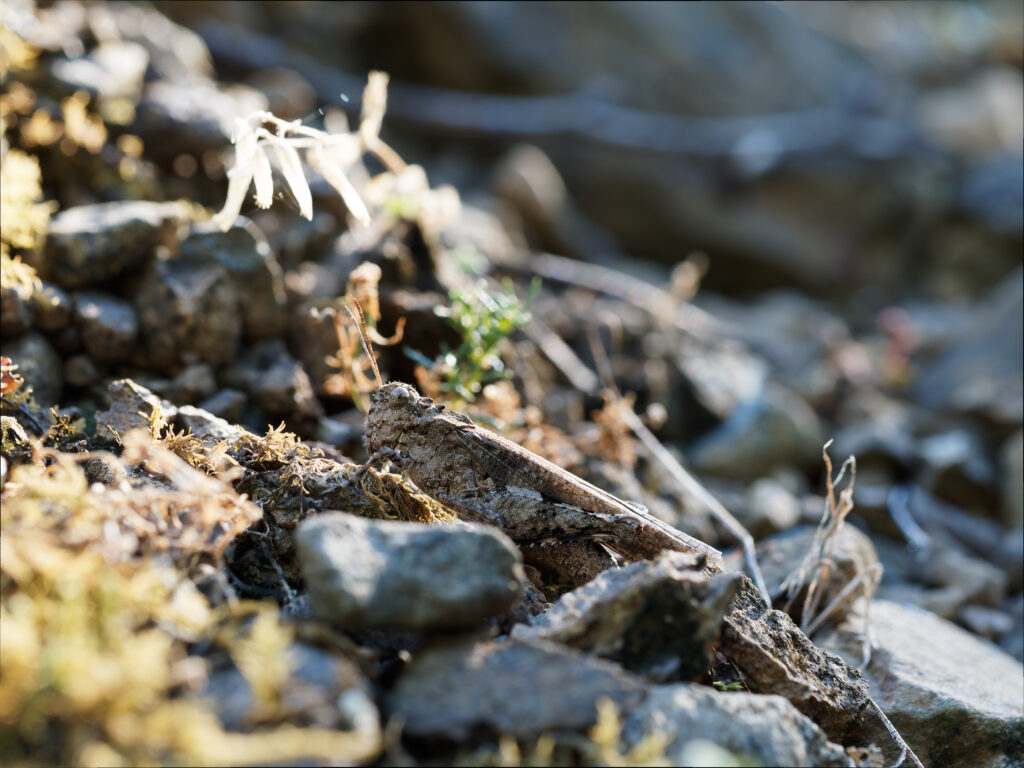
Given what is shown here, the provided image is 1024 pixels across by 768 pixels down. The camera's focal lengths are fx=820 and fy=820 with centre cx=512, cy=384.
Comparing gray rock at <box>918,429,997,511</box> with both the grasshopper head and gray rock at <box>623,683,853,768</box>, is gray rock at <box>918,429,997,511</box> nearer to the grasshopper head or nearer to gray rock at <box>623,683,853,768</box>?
gray rock at <box>623,683,853,768</box>

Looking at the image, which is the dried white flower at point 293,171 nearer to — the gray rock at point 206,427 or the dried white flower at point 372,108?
the gray rock at point 206,427

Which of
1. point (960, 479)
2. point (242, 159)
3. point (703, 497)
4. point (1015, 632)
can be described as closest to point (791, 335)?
point (960, 479)

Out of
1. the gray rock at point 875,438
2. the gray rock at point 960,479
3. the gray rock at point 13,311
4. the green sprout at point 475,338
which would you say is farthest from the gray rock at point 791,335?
the gray rock at point 13,311

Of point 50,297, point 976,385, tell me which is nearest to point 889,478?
point 976,385

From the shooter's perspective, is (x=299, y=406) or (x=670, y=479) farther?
(x=670, y=479)

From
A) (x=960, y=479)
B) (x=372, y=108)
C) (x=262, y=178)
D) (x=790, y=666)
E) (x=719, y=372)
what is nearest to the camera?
(x=790, y=666)

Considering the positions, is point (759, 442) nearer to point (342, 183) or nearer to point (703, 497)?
point (703, 497)

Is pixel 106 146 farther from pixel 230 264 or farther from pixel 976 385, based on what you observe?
pixel 976 385
